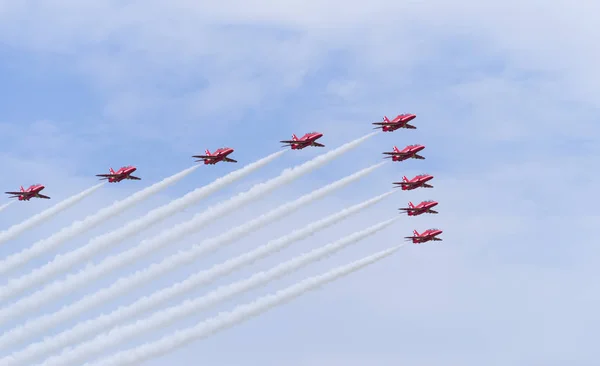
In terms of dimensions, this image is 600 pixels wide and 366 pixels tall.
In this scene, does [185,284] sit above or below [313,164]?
below

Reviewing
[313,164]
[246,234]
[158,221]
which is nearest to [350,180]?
[313,164]

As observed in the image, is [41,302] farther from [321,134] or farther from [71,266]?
[321,134]

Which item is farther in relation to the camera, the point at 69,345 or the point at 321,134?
the point at 321,134

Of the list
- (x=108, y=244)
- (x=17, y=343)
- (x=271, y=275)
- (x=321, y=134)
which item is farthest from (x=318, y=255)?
(x=17, y=343)

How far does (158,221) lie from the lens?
19812 cm

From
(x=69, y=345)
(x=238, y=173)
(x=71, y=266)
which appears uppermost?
(x=238, y=173)

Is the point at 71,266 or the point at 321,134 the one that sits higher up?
the point at 321,134

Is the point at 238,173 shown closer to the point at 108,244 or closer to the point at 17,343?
the point at 108,244

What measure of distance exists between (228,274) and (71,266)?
2649 centimetres

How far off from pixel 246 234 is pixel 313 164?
16822 millimetres

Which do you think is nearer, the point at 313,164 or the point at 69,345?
the point at 69,345

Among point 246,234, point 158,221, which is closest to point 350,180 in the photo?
point 246,234

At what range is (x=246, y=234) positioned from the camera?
19300 centimetres

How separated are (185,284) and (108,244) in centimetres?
1613
